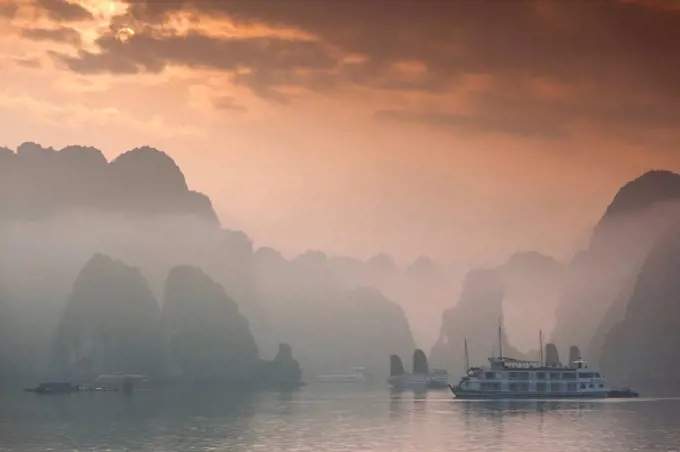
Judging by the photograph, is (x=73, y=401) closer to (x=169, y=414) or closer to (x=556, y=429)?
(x=169, y=414)

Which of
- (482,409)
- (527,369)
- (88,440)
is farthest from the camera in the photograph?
(527,369)

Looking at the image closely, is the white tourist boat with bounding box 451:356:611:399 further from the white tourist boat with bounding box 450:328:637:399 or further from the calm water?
the calm water

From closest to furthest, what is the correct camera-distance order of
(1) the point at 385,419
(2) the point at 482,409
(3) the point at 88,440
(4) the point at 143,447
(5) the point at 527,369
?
(4) the point at 143,447 → (3) the point at 88,440 → (1) the point at 385,419 → (2) the point at 482,409 → (5) the point at 527,369

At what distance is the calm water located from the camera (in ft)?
245

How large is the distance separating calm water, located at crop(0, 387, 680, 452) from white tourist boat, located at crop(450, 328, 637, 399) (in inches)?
189

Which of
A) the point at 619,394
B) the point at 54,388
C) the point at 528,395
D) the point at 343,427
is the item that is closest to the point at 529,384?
the point at 528,395

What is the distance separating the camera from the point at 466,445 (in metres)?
74.4

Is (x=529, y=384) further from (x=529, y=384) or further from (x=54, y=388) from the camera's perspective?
(x=54, y=388)

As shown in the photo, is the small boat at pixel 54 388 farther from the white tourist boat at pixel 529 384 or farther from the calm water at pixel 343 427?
the white tourist boat at pixel 529 384

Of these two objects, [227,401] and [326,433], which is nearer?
[326,433]

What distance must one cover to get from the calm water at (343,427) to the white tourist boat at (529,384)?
4.79 metres

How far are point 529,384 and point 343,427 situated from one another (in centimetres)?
5353

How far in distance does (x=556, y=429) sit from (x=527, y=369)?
2058 inches

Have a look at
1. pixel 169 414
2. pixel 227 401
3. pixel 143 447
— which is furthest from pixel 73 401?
pixel 143 447
